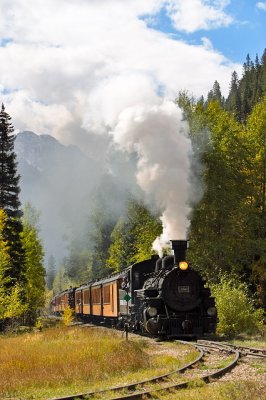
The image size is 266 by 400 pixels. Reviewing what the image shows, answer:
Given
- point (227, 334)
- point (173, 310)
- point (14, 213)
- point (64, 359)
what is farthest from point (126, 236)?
point (64, 359)

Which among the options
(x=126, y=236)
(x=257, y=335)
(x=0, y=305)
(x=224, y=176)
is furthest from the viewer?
(x=126, y=236)

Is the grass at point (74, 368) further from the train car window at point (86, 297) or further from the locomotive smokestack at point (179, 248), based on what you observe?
the train car window at point (86, 297)

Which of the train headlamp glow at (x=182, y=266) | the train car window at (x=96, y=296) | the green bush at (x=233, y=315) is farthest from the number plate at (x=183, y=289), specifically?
the train car window at (x=96, y=296)

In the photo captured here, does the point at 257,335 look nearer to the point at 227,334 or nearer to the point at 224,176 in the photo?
the point at 227,334

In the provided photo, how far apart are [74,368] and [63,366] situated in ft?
1.23

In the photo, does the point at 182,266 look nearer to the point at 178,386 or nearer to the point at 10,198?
the point at 178,386

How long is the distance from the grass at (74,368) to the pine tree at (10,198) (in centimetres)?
1882

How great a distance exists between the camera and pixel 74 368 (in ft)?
39.3

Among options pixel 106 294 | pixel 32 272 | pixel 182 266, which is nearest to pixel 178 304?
pixel 182 266

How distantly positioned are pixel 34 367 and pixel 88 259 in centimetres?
5174

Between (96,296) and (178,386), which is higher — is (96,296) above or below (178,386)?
above

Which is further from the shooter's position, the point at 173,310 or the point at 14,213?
the point at 14,213

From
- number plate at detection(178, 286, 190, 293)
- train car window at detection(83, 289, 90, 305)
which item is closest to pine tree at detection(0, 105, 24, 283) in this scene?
train car window at detection(83, 289, 90, 305)

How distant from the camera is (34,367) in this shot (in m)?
12.4
